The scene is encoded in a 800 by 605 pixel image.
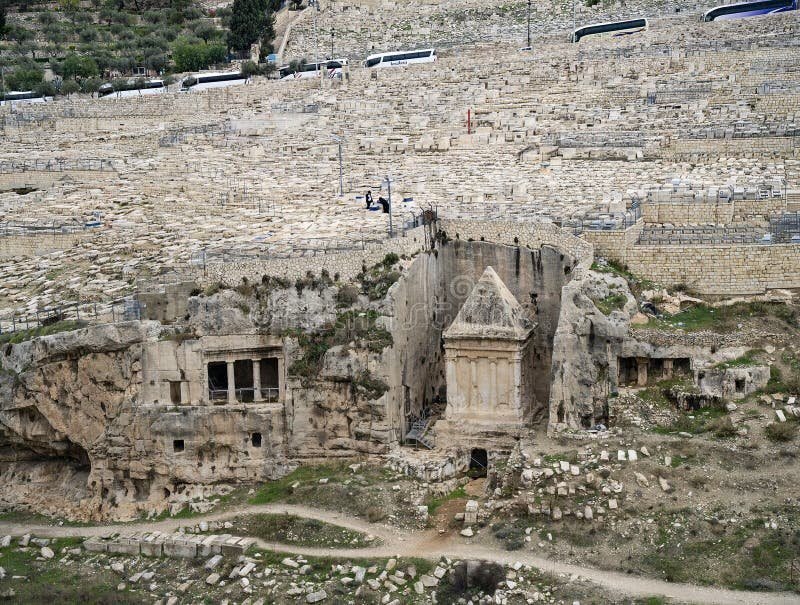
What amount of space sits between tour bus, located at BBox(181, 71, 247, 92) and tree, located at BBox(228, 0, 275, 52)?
610cm

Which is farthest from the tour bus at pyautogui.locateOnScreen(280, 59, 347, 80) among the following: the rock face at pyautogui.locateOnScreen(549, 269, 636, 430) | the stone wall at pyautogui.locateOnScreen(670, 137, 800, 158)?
the rock face at pyautogui.locateOnScreen(549, 269, 636, 430)

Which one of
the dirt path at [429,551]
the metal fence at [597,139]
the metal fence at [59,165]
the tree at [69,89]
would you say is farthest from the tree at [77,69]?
the dirt path at [429,551]

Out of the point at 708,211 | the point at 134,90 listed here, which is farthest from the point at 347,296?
the point at 134,90

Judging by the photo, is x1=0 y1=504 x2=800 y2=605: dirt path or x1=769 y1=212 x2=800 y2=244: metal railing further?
x1=769 y1=212 x2=800 y2=244: metal railing

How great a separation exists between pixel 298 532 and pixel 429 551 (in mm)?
2609

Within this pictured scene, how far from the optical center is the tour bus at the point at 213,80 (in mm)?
64000

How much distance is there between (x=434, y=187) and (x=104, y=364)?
11611mm

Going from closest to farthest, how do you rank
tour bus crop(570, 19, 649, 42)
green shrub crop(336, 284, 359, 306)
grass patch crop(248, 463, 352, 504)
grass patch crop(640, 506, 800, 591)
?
grass patch crop(640, 506, 800, 591) → grass patch crop(248, 463, 352, 504) → green shrub crop(336, 284, 359, 306) → tour bus crop(570, 19, 649, 42)

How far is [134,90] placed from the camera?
65.4m

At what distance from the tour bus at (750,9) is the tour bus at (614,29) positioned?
2.67 m

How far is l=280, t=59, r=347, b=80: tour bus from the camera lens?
6169cm

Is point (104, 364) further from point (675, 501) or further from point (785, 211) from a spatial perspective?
point (785, 211)

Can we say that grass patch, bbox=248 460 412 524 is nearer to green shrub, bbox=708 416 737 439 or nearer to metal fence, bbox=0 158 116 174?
green shrub, bbox=708 416 737 439

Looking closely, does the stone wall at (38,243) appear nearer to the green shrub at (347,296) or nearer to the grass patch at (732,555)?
the green shrub at (347,296)
